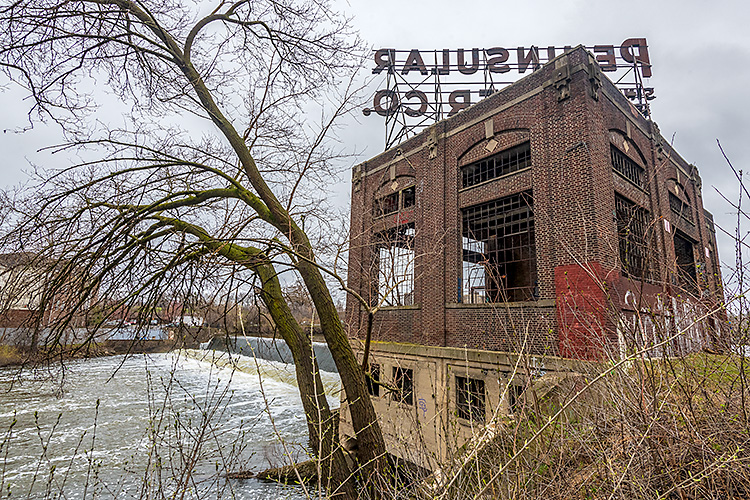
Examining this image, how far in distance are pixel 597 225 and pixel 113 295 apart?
10767mm

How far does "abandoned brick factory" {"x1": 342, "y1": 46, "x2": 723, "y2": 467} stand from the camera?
9773 mm

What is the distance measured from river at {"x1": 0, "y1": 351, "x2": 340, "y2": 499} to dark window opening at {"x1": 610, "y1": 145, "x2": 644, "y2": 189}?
10.7 m

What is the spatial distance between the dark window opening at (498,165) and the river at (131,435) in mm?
8722

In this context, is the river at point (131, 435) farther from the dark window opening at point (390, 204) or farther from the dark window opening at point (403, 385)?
the dark window opening at point (390, 204)

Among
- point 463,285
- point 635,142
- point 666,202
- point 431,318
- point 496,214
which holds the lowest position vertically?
point 431,318

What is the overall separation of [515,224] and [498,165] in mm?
2158

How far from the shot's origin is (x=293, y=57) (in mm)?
7320

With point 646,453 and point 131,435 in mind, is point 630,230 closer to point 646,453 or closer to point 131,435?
point 646,453

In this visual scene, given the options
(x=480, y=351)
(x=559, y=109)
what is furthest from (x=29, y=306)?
(x=559, y=109)

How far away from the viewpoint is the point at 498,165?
12734mm

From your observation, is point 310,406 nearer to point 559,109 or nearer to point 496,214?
point 496,214

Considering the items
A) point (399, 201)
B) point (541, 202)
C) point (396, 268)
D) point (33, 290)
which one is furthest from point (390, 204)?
point (33, 290)

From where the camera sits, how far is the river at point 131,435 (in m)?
8.34

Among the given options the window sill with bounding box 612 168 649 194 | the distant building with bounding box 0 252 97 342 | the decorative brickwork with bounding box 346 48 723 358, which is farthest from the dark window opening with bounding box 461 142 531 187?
the distant building with bounding box 0 252 97 342
